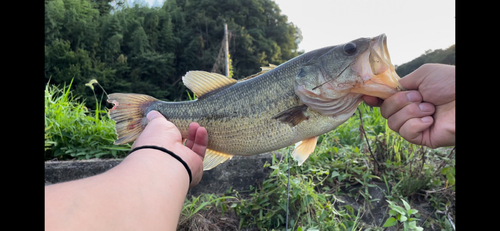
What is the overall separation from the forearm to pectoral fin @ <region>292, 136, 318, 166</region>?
2.46 feet

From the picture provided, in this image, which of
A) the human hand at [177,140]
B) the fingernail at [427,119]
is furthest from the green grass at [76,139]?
the fingernail at [427,119]

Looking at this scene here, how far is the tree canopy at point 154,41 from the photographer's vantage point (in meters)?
24.7

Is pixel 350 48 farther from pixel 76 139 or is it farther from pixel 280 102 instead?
pixel 76 139

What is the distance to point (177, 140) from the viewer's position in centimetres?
158

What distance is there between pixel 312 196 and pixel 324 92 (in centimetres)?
128

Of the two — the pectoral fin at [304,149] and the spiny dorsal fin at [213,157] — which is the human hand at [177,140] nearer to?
the spiny dorsal fin at [213,157]

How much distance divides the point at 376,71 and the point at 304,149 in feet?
2.00

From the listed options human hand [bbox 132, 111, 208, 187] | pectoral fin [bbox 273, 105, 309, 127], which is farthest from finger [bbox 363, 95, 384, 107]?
human hand [bbox 132, 111, 208, 187]

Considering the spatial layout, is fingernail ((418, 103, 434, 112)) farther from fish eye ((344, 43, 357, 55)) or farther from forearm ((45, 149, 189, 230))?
forearm ((45, 149, 189, 230))

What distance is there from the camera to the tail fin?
177cm

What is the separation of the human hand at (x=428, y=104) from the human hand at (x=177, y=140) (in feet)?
3.34

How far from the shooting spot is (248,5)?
3409 centimetres

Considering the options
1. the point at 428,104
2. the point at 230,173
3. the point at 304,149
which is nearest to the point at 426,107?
Answer: the point at 428,104

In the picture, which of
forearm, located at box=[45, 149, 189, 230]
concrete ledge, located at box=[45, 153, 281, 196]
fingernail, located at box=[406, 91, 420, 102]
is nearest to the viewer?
forearm, located at box=[45, 149, 189, 230]
